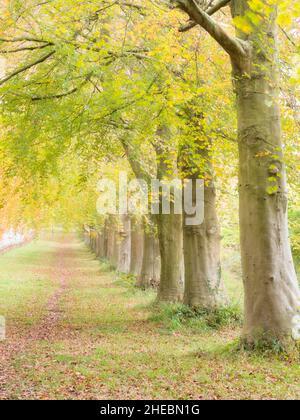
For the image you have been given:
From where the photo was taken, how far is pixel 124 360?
8.59 metres

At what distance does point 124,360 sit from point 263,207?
3567 mm

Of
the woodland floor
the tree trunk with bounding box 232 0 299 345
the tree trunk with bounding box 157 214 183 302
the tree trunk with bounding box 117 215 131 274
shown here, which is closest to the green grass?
the woodland floor

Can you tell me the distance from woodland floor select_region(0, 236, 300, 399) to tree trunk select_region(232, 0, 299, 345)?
2.29 feet

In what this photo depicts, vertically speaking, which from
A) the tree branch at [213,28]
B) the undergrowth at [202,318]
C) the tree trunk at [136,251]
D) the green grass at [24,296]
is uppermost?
the tree branch at [213,28]

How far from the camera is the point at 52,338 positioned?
11008 mm

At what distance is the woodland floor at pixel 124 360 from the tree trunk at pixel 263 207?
70cm

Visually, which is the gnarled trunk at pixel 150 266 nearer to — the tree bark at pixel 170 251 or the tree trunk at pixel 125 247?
the tree bark at pixel 170 251

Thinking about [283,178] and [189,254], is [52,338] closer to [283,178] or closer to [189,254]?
[189,254]

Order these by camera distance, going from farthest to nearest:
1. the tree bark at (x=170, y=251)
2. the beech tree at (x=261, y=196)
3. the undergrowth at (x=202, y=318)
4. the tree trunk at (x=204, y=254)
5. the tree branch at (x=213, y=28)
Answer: the tree bark at (x=170, y=251) < the tree trunk at (x=204, y=254) < the undergrowth at (x=202, y=318) < the beech tree at (x=261, y=196) < the tree branch at (x=213, y=28)

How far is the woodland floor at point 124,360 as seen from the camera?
6.43m

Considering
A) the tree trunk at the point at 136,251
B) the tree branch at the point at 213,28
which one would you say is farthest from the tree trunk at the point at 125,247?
the tree branch at the point at 213,28

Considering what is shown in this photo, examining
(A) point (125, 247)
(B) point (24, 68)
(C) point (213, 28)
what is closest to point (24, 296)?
(B) point (24, 68)

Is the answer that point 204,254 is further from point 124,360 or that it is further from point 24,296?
point 24,296
